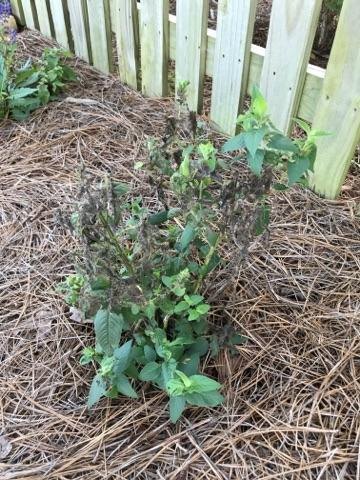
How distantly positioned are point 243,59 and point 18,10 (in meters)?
2.15

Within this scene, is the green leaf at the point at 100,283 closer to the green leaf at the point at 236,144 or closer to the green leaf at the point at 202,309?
the green leaf at the point at 202,309

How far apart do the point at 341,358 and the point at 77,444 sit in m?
0.83

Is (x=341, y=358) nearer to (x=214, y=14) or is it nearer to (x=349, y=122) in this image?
(x=349, y=122)

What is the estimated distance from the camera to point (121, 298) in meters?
1.29

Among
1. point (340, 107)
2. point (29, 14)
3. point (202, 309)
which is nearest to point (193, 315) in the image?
point (202, 309)

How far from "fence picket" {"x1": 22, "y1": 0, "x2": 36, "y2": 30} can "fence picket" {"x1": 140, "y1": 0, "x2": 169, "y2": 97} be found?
3.96 ft

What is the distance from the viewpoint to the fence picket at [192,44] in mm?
Result: 2225

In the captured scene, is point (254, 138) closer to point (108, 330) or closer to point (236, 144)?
point (236, 144)

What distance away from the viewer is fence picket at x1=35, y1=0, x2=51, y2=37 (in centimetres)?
321

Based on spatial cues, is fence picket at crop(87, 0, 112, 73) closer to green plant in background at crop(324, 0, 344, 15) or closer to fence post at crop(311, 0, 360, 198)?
green plant in background at crop(324, 0, 344, 15)

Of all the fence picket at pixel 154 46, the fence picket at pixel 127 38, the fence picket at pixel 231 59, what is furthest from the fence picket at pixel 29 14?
the fence picket at pixel 231 59

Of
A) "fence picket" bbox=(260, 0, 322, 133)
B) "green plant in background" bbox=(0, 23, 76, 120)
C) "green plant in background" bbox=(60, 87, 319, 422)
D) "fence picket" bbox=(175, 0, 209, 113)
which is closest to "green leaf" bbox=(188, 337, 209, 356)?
"green plant in background" bbox=(60, 87, 319, 422)

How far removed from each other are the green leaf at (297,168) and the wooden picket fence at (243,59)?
2.56ft

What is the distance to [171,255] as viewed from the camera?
1486 millimetres
